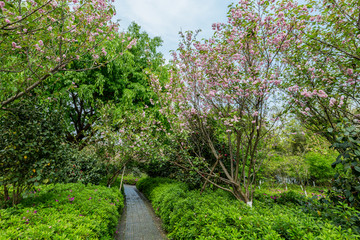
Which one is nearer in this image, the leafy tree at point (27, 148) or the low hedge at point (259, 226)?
the low hedge at point (259, 226)

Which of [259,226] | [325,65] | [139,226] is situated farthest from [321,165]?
[259,226]

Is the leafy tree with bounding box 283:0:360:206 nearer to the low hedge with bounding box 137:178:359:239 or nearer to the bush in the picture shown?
the low hedge with bounding box 137:178:359:239

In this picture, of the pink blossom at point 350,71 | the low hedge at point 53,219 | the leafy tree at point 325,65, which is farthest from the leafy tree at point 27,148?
the pink blossom at point 350,71

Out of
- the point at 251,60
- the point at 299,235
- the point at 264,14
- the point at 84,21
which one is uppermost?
the point at 264,14

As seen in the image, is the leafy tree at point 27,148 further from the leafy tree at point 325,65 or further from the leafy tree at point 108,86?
the leafy tree at point 325,65

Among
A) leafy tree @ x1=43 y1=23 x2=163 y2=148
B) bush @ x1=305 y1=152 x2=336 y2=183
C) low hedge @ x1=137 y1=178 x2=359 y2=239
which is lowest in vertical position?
bush @ x1=305 y1=152 x2=336 y2=183

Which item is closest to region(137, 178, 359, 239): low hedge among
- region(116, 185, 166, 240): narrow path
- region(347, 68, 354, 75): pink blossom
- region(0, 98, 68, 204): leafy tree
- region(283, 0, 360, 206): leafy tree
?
region(116, 185, 166, 240): narrow path

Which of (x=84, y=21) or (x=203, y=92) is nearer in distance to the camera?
(x=84, y=21)

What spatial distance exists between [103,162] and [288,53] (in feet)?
33.9

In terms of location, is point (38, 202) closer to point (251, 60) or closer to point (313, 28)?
point (251, 60)

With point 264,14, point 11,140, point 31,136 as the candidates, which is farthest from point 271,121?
point 11,140

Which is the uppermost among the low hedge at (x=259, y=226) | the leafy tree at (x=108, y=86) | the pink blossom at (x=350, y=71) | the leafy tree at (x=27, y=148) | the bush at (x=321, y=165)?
the leafy tree at (x=108, y=86)

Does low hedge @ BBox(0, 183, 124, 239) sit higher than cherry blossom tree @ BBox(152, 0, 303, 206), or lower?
lower

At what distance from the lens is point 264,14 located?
14.5 feet
